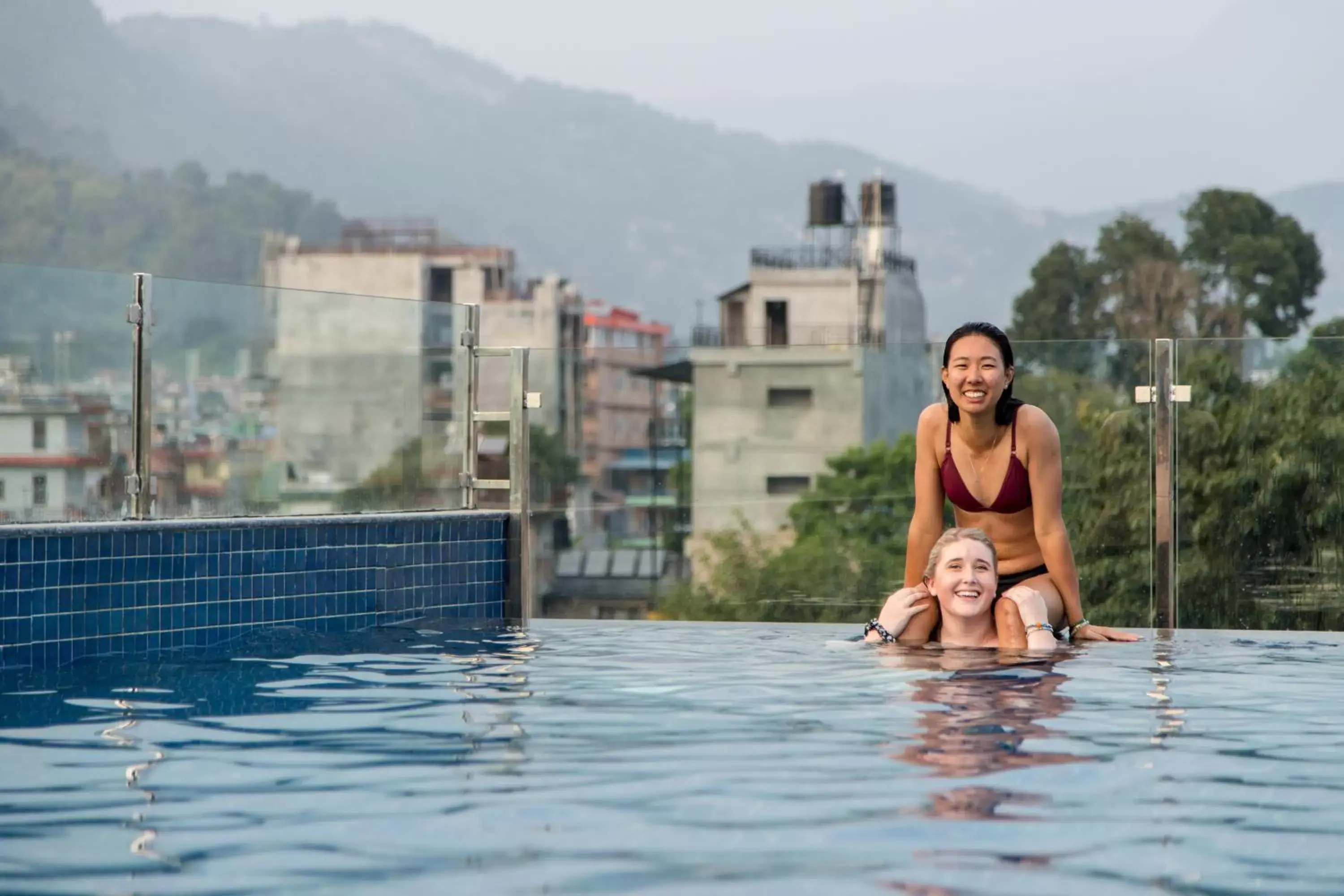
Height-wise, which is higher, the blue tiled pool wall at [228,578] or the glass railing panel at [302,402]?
the glass railing panel at [302,402]

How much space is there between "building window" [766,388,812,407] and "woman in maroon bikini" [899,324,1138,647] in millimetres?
4609

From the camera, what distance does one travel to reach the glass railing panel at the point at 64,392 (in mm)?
6906

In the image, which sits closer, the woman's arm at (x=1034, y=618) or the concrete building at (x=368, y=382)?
the woman's arm at (x=1034, y=618)

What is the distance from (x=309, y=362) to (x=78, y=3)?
490ft

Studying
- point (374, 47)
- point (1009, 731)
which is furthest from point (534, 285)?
point (1009, 731)

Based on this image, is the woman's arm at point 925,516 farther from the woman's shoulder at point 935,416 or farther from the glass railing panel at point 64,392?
the glass railing panel at point 64,392

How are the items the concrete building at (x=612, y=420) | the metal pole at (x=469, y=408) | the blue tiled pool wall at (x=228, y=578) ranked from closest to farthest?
1. the blue tiled pool wall at (x=228, y=578)
2. the metal pole at (x=469, y=408)
3. the concrete building at (x=612, y=420)

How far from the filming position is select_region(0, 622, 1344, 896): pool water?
10.6 ft

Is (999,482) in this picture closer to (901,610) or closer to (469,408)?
(901,610)

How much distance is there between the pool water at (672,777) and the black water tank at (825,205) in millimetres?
89362

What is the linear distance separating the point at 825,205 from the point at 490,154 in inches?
3223

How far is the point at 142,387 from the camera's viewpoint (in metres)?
7.40

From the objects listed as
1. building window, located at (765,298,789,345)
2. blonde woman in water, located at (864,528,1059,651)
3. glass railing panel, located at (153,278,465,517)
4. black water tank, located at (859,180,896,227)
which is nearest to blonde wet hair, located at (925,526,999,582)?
blonde woman in water, located at (864,528,1059,651)

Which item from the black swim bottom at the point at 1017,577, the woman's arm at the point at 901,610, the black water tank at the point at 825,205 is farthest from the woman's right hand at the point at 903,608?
the black water tank at the point at 825,205
